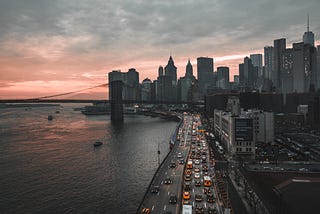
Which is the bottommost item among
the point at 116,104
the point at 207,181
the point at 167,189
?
the point at 167,189

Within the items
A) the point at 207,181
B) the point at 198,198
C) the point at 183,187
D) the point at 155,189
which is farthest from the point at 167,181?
the point at 198,198

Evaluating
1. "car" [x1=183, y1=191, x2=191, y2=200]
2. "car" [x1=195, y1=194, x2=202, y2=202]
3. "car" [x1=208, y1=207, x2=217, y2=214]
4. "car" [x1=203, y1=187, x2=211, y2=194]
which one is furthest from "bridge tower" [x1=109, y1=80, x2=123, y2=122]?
"car" [x1=208, y1=207, x2=217, y2=214]

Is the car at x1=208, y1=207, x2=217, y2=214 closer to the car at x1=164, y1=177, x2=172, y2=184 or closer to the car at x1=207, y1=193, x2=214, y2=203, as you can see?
the car at x1=207, y1=193, x2=214, y2=203

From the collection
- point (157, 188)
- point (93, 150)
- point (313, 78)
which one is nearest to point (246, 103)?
point (93, 150)

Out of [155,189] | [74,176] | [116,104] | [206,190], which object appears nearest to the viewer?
[206,190]

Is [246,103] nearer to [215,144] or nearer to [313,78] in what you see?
[215,144]

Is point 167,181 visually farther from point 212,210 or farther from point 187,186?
point 212,210

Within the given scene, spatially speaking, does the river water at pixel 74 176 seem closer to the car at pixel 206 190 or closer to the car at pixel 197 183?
the car at pixel 197 183

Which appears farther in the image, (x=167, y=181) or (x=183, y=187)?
(x=167, y=181)

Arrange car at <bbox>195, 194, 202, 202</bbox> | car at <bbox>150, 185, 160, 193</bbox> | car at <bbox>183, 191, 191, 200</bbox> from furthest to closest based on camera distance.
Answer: car at <bbox>150, 185, 160, 193</bbox>
car at <bbox>183, 191, 191, 200</bbox>
car at <bbox>195, 194, 202, 202</bbox>

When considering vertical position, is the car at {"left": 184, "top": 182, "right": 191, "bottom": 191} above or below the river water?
above

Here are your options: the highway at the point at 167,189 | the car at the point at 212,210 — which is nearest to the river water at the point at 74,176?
the highway at the point at 167,189

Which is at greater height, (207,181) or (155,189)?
(207,181)
